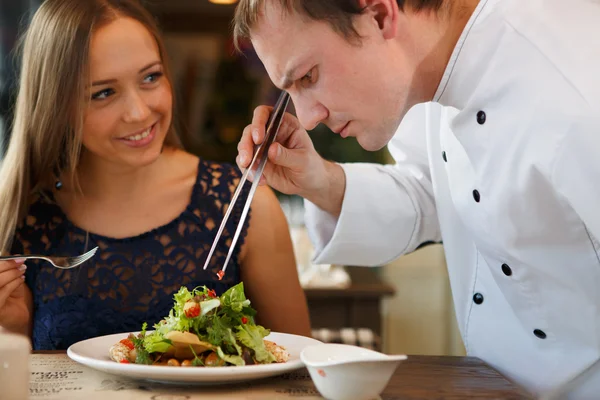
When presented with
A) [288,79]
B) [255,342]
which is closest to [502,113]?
[288,79]

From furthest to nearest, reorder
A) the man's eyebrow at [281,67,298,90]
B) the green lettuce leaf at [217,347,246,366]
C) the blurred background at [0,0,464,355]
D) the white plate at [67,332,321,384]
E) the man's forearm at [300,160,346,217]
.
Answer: the blurred background at [0,0,464,355]
the man's forearm at [300,160,346,217]
the man's eyebrow at [281,67,298,90]
the green lettuce leaf at [217,347,246,366]
the white plate at [67,332,321,384]

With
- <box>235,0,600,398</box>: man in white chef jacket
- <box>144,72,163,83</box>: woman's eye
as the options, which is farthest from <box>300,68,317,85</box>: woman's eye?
<box>144,72,163,83</box>: woman's eye

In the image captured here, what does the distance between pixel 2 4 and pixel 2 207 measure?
304 centimetres

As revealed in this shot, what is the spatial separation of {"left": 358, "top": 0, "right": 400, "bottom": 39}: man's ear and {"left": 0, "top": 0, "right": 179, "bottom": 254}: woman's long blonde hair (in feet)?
2.97

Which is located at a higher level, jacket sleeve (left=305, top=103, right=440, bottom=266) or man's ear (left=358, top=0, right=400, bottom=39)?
man's ear (left=358, top=0, right=400, bottom=39)

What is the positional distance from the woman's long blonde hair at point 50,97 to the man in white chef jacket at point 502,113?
2.08 ft

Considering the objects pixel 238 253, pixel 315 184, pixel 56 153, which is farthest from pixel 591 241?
pixel 56 153

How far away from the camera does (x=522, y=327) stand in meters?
1.59

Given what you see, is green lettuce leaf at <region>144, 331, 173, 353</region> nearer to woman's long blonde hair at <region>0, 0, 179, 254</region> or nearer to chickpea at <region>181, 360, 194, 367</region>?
chickpea at <region>181, 360, 194, 367</region>

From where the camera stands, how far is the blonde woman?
78.5 inches

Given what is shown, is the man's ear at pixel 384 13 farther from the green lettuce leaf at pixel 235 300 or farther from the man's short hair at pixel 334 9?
the green lettuce leaf at pixel 235 300

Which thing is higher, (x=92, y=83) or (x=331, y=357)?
(x=92, y=83)

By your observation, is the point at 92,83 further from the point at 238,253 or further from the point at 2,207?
the point at 238,253

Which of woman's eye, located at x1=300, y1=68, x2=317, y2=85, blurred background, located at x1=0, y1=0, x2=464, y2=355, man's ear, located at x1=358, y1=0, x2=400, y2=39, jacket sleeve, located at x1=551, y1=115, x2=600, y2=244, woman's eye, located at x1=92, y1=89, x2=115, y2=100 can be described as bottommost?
blurred background, located at x1=0, y1=0, x2=464, y2=355
